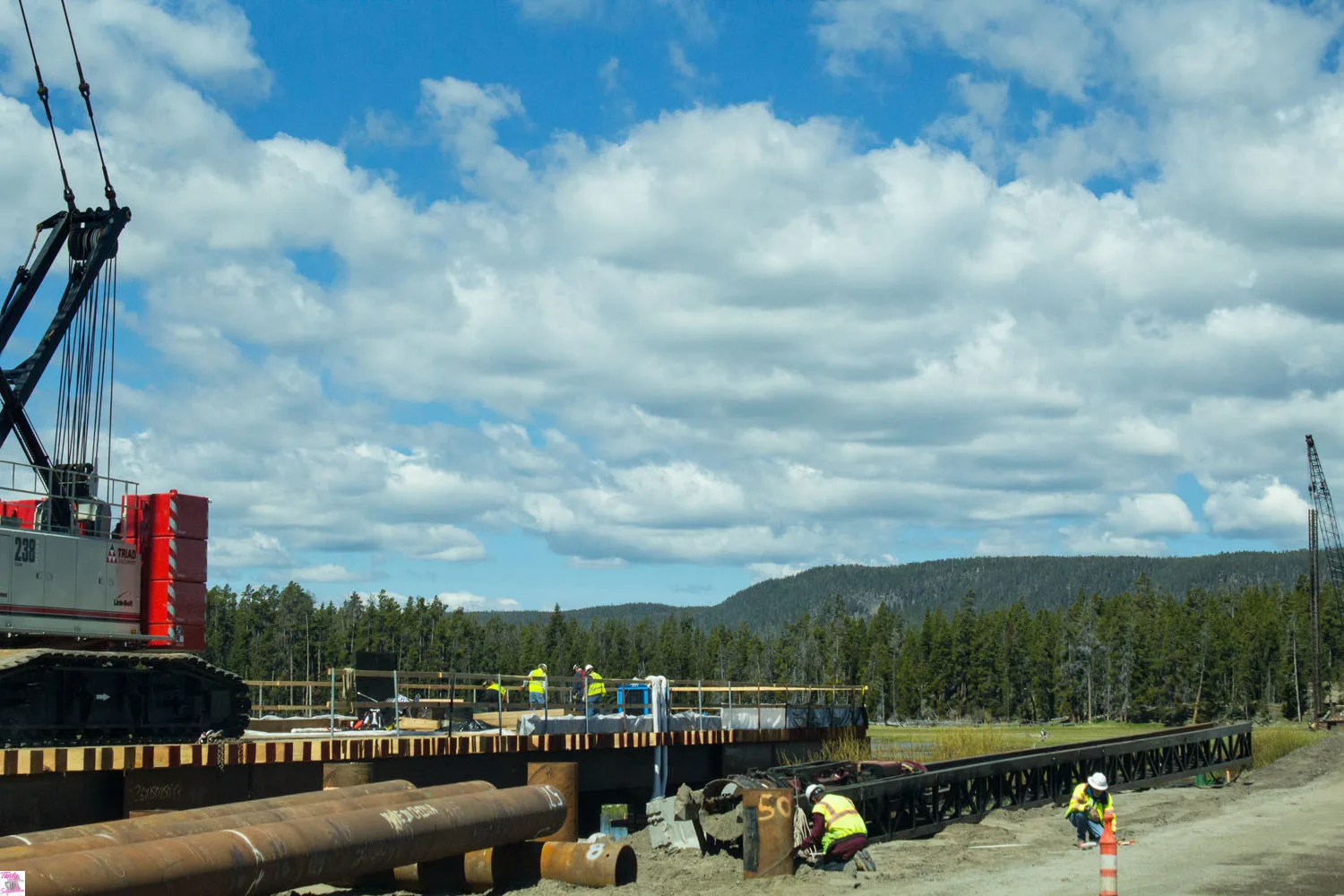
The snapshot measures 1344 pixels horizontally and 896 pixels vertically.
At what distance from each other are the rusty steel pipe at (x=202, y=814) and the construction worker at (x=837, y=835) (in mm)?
5788

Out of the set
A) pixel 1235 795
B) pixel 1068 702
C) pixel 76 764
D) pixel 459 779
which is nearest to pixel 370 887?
pixel 76 764

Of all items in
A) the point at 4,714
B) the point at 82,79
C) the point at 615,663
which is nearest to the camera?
the point at 4,714

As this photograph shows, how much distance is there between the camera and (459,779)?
69.2ft

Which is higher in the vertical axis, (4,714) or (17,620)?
(17,620)

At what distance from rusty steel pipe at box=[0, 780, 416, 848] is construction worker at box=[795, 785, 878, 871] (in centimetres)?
579

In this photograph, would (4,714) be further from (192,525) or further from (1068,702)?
(1068,702)

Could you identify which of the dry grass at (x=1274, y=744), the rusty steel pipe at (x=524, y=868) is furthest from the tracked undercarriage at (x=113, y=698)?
the dry grass at (x=1274, y=744)

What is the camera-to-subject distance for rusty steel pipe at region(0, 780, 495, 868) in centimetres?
1076

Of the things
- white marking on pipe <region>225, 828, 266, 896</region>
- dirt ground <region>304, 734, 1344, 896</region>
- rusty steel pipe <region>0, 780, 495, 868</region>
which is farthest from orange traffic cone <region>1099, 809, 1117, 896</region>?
white marking on pipe <region>225, 828, 266, 896</region>

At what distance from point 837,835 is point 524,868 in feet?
15.4

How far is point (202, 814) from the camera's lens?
12883 millimetres

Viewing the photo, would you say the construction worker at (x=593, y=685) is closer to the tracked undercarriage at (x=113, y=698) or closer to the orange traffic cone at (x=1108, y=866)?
the tracked undercarriage at (x=113, y=698)

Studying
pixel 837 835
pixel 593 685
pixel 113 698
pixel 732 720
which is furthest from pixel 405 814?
pixel 732 720

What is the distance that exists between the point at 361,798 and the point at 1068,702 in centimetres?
14673
